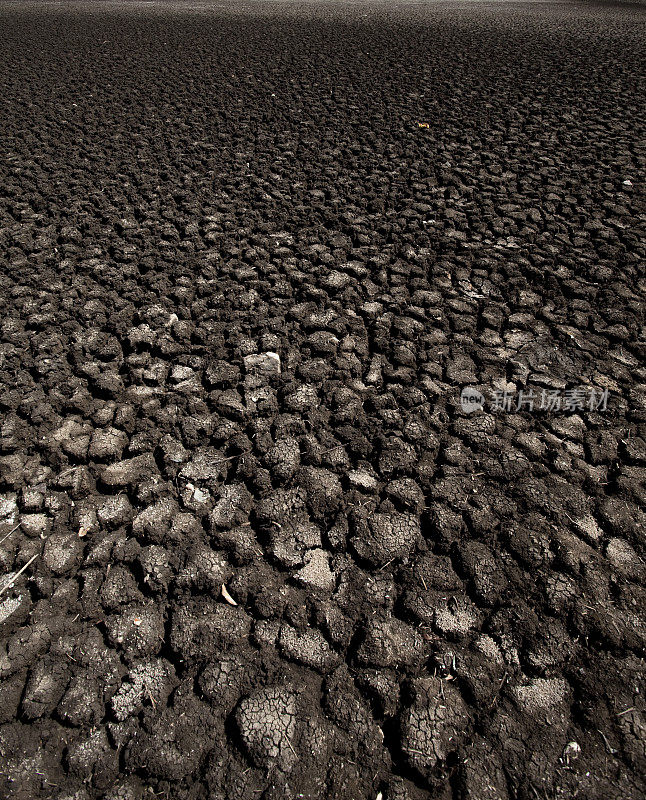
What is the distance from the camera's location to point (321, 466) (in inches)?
70.4

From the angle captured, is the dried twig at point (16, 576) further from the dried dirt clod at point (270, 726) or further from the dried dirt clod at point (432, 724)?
the dried dirt clod at point (432, 724)

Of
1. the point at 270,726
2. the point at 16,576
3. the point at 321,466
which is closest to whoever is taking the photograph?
the point at 270,726

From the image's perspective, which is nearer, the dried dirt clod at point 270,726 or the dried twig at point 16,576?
the dried dirt clod at point 270,726

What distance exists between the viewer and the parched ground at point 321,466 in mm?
1213

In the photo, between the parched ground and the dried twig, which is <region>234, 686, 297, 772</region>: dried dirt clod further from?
the dried twig

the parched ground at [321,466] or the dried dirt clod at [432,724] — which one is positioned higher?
the parched ground at [321,466]

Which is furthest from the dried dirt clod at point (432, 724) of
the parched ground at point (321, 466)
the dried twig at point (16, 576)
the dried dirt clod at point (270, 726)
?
the dried twig at point (16, 576)

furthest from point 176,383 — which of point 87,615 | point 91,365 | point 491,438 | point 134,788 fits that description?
point 134,788

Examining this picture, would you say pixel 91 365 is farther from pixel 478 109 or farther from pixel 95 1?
pixel 95 1

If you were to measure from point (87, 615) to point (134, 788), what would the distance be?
425 mm

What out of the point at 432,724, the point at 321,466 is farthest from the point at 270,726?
the point at 321,466

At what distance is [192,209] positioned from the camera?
305 cm

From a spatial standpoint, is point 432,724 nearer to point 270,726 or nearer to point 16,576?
point 270,726

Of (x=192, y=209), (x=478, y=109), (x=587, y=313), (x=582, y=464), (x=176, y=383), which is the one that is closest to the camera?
(x=582, y=464)
